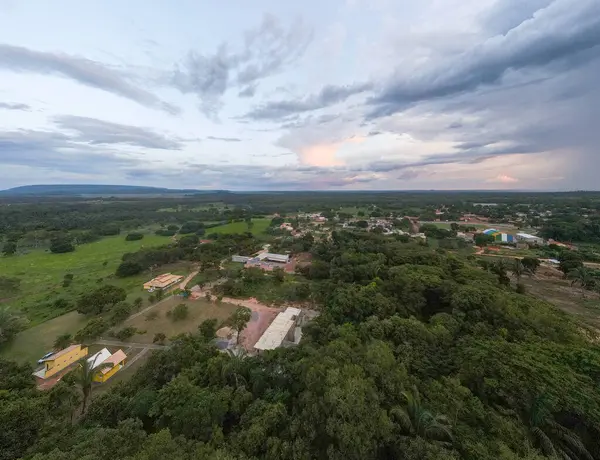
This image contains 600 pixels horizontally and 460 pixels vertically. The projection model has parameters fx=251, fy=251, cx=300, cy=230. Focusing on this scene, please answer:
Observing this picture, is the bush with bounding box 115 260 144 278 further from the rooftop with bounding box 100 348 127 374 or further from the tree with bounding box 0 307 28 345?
the rooftop with bounding box 100 348 127 374

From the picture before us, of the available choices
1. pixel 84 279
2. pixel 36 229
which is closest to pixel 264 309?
pixel 84 279

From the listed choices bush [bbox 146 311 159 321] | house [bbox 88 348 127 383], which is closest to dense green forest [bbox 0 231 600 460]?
house [bbox 88 348 127 383]

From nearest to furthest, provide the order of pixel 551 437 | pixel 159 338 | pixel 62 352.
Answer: pixel 551 437
pixel 62 352
pixel 159 338

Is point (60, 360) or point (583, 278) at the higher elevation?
point (583, 278)

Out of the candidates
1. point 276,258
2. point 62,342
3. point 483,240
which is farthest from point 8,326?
point 483,240

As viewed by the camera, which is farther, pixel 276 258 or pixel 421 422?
pixel 276 258

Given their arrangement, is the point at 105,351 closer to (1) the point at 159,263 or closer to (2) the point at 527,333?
(1) the point at 159,263

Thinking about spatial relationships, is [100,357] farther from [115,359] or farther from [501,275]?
[501,275]
